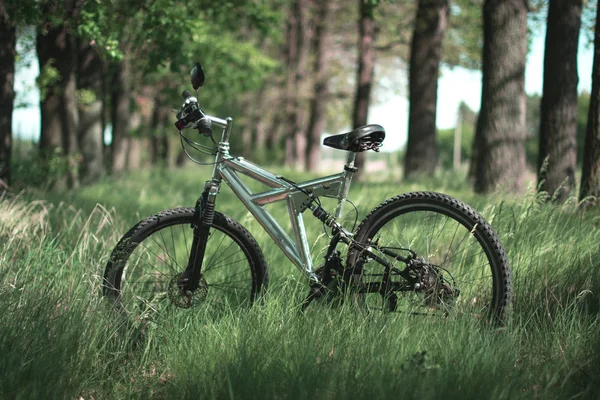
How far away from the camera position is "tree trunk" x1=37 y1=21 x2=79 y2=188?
34.0 ft

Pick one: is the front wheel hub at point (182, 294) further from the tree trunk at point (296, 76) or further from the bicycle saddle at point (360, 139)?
the tree trunk at point (296, 76)

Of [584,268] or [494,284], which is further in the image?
[584,268]

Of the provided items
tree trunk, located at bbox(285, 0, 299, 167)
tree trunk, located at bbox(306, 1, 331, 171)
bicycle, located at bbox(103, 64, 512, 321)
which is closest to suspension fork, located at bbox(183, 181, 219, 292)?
bicycle, located at bbox(103, 64, 512, 321)

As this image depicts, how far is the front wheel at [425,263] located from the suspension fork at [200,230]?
833 millimetres

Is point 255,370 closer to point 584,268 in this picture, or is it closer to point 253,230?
point 584,268

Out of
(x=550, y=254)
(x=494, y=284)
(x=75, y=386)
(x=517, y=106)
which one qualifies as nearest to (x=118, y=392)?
(x=75, y=386)

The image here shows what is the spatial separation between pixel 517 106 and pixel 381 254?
5.37m

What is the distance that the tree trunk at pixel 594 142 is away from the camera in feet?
18.7

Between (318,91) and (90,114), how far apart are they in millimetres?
11989

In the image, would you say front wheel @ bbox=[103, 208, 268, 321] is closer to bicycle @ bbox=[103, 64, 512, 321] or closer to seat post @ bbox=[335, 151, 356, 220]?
bicycle @ bbox=[103, 64, 512, 321]

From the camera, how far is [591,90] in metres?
5.85

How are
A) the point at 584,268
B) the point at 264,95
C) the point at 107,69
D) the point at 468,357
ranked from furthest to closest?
1. the point at 264,95
2. the point at 107,69
3. the point at 584,268
4. the point at 468,357

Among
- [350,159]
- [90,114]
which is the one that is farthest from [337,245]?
[90,114]

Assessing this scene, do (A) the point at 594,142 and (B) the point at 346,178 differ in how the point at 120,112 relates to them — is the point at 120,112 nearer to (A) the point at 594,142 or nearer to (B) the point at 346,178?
(A) the point at 594,142
